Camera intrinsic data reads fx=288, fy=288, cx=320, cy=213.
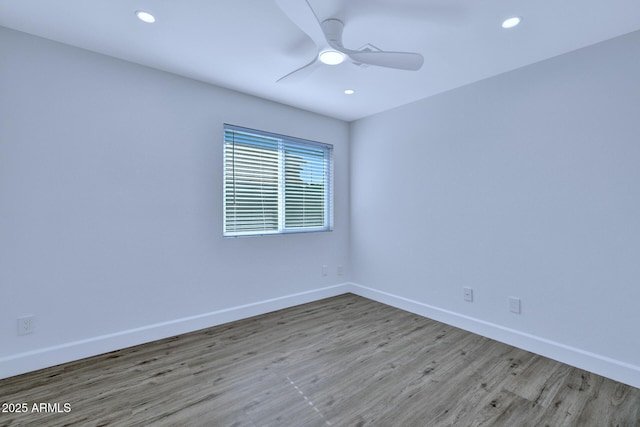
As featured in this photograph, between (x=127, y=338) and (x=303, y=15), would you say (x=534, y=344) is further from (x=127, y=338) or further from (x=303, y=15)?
(x=127, y=338)

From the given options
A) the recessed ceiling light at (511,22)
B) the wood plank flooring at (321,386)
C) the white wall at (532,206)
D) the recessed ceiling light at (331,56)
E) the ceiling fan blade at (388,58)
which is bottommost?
the wood plank flooring at (321,386)

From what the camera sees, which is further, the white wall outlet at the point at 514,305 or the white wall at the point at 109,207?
the white wall outlet at the point at 514,305

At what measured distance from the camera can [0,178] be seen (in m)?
1.99

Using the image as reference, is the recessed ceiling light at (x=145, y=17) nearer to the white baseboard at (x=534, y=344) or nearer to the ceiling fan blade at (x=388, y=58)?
the ceiling fan blade at (x=388, y=58)

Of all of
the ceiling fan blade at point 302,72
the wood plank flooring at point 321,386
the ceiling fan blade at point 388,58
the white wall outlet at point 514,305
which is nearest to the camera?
the wood plank flooring at point 321,386

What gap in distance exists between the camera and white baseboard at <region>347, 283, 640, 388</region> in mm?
1978

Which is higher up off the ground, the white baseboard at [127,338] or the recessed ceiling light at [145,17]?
the recessed ceiling light at [145,17]

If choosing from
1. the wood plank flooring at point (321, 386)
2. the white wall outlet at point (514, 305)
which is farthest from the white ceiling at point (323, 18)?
the wood plank flooring at point (321, 386)

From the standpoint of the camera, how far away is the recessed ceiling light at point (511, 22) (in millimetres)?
1827

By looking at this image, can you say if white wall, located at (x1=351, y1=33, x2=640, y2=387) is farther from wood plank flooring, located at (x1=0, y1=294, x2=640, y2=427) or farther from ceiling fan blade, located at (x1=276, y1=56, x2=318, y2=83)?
ceiling fan blade, located at (x1=276, y1=56, x2=318, y2=83)

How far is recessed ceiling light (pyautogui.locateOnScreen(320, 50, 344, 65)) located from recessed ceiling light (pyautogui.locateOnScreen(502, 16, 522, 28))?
3.50ft

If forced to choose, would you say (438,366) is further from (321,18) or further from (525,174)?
(321,18)

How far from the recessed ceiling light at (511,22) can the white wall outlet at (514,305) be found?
83.3 inches

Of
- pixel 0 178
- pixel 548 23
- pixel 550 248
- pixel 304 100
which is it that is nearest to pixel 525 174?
pixel 550 248
